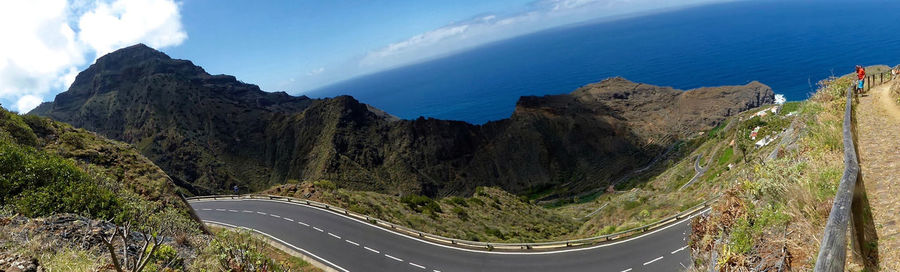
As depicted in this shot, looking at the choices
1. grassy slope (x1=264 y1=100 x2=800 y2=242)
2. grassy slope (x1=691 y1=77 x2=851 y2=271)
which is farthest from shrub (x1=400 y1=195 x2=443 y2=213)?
grassy slope (x1=691 y1=77 x2=851 y2=271)

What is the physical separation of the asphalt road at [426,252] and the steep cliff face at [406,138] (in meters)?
59.8

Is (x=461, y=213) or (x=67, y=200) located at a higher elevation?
(x=67, y=200)

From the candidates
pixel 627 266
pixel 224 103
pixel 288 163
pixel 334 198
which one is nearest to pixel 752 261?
pixel 627 266

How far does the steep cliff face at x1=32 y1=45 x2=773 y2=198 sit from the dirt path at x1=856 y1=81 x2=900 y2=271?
264 ft

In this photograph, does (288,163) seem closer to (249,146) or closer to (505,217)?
(249,146)

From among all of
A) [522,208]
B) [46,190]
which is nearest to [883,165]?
[46,190]

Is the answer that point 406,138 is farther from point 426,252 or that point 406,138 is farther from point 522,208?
point 426,252

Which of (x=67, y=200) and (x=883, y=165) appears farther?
(x=67, y=200)

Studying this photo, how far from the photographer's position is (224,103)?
5187 inches

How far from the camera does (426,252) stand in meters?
24.6

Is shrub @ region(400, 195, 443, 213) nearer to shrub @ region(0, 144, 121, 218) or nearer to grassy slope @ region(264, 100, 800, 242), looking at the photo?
grassy slope @ region(264, 100, 800, 242)

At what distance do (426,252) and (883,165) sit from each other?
859 inches

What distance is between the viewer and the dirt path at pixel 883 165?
161 inches

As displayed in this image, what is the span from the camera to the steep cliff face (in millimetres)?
97000
